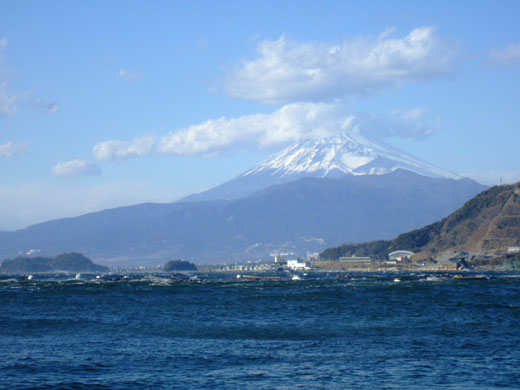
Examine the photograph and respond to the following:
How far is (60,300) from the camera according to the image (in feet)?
249

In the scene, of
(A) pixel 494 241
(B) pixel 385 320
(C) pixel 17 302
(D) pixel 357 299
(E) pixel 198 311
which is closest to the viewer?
(B) pixel 385 320

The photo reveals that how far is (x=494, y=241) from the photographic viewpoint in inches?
7338

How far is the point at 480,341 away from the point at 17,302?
52.5 meters

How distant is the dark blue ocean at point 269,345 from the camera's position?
2800cm

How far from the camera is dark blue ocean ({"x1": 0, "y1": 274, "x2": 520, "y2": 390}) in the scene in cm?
2800

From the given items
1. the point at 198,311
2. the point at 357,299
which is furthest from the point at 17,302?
the point at 357,299

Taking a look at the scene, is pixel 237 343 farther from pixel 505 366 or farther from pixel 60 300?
pixel 60 300

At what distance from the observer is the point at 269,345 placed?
37.2m

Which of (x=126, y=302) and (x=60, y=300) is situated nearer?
(x=126, y=302)

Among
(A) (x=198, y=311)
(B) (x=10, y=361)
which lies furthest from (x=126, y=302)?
(B) (x=10, y=361)

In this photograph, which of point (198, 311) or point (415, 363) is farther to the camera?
point (198, 311)

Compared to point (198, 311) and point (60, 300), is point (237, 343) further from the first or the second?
point (60, 300)

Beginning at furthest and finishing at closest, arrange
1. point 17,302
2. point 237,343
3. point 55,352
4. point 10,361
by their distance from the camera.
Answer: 1. point 17,302
2. point 237,343
3. point 55,352
4. point 10,361

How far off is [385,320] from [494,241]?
489 feet
